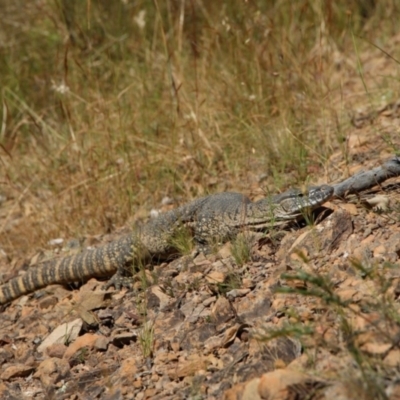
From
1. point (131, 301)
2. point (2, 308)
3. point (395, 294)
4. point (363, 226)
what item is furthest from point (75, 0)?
point (395, 294)

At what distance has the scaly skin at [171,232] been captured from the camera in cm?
612

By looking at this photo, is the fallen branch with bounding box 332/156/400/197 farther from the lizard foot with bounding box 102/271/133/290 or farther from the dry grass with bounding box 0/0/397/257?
the lizard foot with bounding box 102/271/133/290

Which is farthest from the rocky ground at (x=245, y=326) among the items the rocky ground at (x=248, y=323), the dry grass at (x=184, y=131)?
the dry grass at (x=184, y=131)

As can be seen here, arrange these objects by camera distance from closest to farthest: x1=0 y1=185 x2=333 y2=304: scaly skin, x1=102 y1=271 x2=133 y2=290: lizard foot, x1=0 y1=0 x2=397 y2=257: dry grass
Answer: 1. x1=0 y1=185 x2=333 y2=304: scaly skin
2. x1=102 y1=271 x2=133 y2=290: lizard foot
3. x1=0 y1=0 x2=397 y2=257: dry grass

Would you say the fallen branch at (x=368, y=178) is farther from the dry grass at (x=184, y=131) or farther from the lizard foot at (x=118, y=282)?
the lizard foot at (x=118, y=282)

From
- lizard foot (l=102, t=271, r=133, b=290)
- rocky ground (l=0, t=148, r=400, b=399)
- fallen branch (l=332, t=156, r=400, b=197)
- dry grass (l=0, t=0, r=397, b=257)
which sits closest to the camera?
rocky ground (l=0, t=148, r=400, b=399)

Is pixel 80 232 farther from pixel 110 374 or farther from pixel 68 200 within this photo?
pixel 110 374

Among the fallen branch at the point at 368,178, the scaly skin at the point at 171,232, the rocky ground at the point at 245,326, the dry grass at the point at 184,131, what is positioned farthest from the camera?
the dry grass at the point at 184,131

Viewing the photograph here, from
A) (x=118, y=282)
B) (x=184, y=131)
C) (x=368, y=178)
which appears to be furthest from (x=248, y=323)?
(x=184, y=131)

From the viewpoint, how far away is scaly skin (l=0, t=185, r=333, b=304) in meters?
6.12

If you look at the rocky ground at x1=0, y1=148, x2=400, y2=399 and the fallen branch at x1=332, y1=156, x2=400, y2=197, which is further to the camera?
the fallen branch at x1=332, y1=156, x2=400, y2=197

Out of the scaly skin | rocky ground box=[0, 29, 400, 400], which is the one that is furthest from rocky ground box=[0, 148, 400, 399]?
the scaly skin

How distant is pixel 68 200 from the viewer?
26.5 feet

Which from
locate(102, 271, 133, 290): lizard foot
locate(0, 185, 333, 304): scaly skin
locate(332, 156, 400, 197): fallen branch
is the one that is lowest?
locate(102, 271, 133, 290): lizard foot
